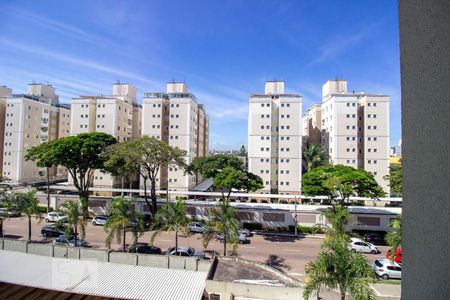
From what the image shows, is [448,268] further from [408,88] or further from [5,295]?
[5,295]

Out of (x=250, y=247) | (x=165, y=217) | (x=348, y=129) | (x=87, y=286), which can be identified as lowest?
(x=250, y=247)

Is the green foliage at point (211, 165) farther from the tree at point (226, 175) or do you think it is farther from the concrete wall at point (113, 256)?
the concrete wall at point (113, 256)

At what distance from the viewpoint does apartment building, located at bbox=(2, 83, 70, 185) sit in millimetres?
45500

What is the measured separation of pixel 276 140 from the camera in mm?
39812

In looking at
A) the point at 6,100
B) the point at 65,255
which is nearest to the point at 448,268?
the point at 65,255

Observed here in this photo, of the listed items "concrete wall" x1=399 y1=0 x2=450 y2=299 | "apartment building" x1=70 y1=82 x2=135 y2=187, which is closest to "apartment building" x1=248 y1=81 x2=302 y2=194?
"apartment building" x1=70 y1=82 x2=135 y2=187


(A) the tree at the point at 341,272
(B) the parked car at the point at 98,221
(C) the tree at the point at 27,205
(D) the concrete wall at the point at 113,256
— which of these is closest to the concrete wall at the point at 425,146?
(A) the tree at the point at 341,272

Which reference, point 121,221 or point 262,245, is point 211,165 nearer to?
point 262,245

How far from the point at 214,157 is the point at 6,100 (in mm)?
43963

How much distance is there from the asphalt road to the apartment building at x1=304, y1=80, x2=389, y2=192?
2175 centimetres

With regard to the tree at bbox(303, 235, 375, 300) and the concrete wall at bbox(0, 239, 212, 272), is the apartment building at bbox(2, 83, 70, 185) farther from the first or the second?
the tree at bbox(303, 235, 375, 300)

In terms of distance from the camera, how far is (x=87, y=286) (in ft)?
28.8

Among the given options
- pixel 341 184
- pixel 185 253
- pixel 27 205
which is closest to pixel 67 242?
pixel 27 205

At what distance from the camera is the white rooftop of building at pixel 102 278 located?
28.6ft
